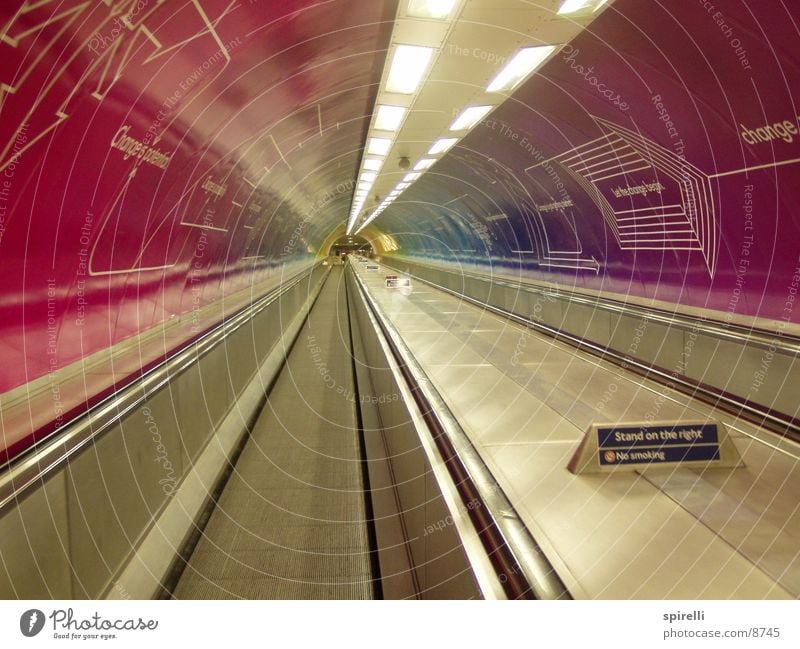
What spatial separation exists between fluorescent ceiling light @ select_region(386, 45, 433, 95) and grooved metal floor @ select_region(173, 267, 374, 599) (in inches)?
146

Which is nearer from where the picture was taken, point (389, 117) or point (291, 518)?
point (291, 518)

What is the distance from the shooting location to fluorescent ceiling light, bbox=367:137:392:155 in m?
7.31

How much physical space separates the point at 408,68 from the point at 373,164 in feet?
17.0

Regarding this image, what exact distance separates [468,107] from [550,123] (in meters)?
1.71

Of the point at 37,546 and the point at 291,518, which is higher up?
the point at 37,546

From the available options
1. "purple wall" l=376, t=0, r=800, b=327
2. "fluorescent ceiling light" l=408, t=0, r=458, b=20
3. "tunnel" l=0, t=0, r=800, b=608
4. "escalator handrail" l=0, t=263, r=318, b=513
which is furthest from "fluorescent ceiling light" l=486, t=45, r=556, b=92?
"escalator handrail" l=0, t=263, r=318, b=513

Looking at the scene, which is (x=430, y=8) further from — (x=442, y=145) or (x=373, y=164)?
(x=373, y=164)

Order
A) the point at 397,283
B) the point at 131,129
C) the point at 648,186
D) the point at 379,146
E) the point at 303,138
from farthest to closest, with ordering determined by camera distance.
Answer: the point at 397,283 → the point at 379,146 → the point at 303,138 → the point at 648,186 → the point at 131,129

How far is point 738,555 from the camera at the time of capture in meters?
1.98

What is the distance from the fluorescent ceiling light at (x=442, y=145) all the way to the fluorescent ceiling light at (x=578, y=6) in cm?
375

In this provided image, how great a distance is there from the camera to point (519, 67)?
14.7ft

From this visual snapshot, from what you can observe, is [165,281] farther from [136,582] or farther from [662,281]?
[662,281]

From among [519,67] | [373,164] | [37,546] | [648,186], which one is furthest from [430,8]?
[373,164]

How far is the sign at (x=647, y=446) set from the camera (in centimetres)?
253
